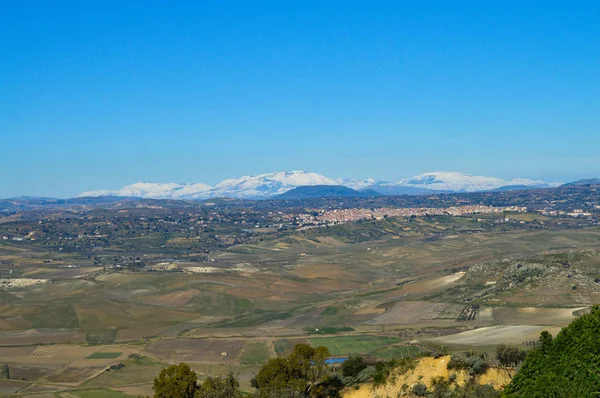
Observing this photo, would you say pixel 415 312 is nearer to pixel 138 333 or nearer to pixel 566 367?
pixel 138 333

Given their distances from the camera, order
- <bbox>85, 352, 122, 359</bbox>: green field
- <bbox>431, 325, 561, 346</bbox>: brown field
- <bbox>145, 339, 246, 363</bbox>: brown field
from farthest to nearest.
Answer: <bbox>85, 352, 122, 359</bbox>: green field → <bbox>145, 339, 246, 363</bbox>: brown field → <bbox>431, 325, 561, 346</bbox>: brown field

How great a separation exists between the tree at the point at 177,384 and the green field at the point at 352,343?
131 feet

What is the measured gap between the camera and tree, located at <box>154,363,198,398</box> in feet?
144

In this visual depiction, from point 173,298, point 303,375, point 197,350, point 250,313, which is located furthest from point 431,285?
point 303,375

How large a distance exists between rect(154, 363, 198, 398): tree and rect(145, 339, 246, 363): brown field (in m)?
39.1

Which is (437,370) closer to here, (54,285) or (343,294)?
(343,294)

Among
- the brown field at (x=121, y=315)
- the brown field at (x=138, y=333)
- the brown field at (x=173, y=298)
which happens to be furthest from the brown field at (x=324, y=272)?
the brown field at (x=138, y=333)

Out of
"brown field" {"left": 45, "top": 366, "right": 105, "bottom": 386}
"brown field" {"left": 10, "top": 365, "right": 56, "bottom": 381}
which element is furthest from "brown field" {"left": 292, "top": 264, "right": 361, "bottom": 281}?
"brown field" {"left": 10, "top": 365, "right": 56, "bottom": 381}

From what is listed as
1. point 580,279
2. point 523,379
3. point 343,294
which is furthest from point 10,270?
point 523,379

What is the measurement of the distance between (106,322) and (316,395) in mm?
80223

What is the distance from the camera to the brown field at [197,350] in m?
85.4

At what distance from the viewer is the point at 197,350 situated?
90688 mm

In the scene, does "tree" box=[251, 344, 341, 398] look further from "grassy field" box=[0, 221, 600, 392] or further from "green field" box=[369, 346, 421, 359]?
"green field" box=[369, 346, 421, 359]

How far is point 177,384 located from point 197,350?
47.6 meters
